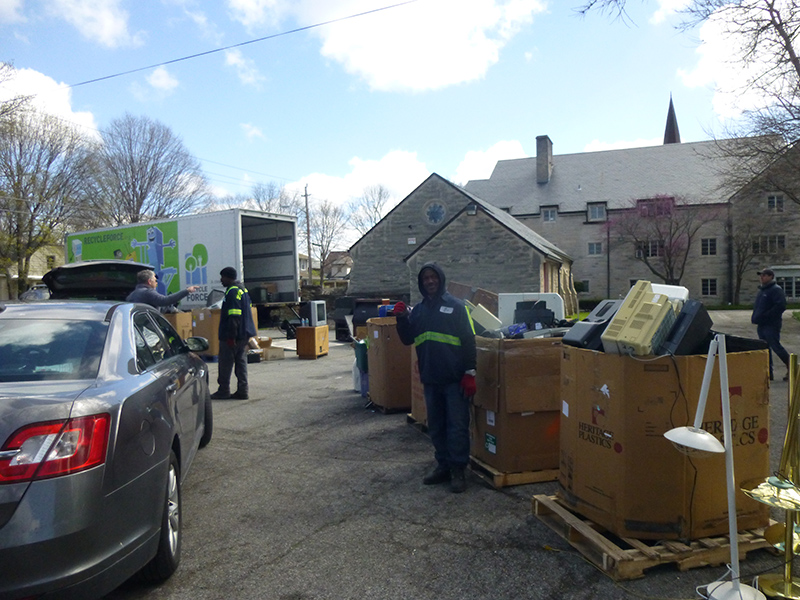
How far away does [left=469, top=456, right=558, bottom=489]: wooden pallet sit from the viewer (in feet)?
15.0

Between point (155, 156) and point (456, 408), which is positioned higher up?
point (155, 156)

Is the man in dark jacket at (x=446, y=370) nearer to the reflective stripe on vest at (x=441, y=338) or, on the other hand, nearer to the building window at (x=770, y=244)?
the reflective stripe on vest at (x=441, y=338)

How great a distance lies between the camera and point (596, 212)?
4475cm

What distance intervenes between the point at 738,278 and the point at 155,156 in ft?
137

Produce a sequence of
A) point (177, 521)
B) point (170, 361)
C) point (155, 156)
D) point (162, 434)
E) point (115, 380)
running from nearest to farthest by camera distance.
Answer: point (115, 380), point (162, 434), point (177, 521), point (170, 361), point (155, 156)

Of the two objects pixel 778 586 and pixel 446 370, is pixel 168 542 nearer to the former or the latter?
pixel 446 370

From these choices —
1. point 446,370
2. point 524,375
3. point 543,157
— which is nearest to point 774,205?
point 543,157

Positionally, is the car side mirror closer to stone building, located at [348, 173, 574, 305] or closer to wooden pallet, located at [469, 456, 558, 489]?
wooden pallet, located at [469, 456, 558, 489]

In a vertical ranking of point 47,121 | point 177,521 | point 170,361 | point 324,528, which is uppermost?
point 47,121

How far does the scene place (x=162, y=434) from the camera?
3.20m

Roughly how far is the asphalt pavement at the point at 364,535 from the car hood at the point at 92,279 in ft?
19.4

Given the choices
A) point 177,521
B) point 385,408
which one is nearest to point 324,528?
point 177,521

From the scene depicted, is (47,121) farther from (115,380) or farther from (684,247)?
(684,247)

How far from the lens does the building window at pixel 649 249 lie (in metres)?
42.1
